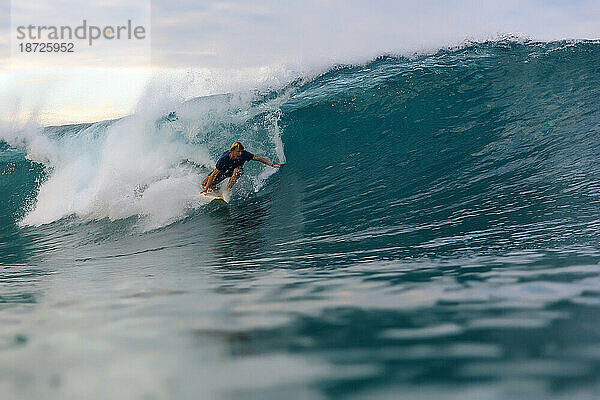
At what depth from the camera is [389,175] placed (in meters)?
9.86

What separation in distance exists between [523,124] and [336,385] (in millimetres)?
11371

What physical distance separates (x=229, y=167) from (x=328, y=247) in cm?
513

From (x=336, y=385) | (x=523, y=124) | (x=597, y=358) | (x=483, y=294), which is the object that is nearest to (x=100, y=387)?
(x=336, y=385)

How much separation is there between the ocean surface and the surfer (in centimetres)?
39

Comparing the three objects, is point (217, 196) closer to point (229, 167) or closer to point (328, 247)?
point (229, 167)

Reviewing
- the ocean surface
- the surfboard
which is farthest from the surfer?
the ocean surface

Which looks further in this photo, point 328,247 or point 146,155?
point 146,155

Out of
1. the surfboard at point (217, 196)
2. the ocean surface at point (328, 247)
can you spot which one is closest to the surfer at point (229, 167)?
the surfboard at point (217, 196)

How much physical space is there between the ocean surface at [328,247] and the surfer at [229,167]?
387 mm

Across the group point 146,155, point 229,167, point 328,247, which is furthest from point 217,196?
point 328,247

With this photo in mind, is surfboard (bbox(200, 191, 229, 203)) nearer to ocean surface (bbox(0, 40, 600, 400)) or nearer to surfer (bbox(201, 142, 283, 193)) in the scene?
surfer (bbox(201, 142, 283, 193))

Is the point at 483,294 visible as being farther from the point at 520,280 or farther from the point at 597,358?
the point at 597,358

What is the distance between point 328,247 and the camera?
5500 millimetres

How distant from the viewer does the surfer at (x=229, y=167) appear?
32.9 feet
